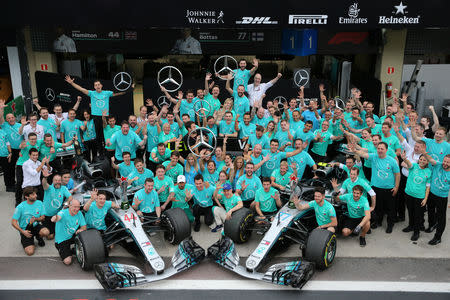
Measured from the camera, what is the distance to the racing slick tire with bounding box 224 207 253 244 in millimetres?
8352

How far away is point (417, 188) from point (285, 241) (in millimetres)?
2631

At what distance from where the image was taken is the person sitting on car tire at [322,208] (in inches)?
318

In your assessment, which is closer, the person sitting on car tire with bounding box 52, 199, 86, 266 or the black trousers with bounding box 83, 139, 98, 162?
the person sitting on car tire with bounding box 52, 199, 86, 266

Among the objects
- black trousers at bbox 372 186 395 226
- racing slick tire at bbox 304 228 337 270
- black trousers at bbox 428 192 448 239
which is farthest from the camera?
black trousers at bbox 372 186 395 226

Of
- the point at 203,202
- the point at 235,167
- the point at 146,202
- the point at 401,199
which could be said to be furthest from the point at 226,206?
the point at 401,199

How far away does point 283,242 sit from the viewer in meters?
8.55

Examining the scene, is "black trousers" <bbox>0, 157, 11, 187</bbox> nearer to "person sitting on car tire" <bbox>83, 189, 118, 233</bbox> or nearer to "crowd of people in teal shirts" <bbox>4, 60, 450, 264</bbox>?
"crowd of people in teal shirts" <bbox>4, 60, 450, 264</bbox>

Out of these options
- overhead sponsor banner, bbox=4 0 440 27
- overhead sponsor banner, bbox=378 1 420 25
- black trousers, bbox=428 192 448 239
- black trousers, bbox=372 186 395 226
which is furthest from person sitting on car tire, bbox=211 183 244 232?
overhead sponsor banner, bbox=378 1 420 25

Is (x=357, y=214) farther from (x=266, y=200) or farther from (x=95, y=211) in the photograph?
(x=95, y=211)

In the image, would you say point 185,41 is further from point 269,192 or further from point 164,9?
point 269,192

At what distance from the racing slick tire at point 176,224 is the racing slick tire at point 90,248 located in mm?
1263

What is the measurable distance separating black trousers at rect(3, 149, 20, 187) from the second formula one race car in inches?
213

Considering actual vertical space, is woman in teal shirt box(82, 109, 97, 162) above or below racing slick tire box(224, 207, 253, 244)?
above

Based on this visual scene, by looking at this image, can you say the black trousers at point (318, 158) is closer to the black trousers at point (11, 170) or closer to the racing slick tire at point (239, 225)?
the racing slick tire at point (239, 225)
